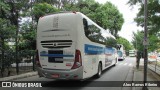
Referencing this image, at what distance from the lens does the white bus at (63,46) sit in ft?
32.8

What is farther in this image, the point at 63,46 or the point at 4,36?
the point at 4,36

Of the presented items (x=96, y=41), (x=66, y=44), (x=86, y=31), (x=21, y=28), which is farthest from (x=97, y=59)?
(x=21, y=28)

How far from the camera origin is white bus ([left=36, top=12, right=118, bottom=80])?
32.8ft

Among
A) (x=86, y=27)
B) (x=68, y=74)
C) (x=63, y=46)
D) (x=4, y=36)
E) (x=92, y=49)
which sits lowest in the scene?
(x=68, y=74)

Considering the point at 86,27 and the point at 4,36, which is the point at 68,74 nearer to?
the point at 86,27

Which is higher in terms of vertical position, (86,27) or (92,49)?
(86,27)

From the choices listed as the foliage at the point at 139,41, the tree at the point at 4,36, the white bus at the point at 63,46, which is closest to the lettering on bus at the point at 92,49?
the white bus at the point at 63,46

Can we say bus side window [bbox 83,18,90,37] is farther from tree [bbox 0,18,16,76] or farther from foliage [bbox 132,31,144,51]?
foliage [bbox 132,31,144,51]

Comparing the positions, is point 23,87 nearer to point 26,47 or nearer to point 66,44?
point 66,44

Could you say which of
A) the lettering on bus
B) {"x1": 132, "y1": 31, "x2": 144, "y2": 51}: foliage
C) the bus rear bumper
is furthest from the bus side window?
{"x1": 132, "y1": 31, "x2": 144, "y2": 51}: foliage

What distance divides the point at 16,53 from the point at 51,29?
5.54 m

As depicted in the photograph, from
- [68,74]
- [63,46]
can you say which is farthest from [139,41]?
[68,74]

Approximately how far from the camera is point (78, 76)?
9969mm

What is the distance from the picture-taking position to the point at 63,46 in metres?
10.2
